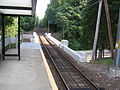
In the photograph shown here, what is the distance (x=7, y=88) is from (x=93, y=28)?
14.0 meters

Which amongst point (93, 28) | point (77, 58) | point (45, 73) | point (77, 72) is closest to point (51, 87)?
point (45, 73)

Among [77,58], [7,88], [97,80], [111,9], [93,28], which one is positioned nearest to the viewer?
[7,88]

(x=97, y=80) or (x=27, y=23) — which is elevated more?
(x=27, y=23)

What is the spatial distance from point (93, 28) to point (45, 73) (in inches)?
461

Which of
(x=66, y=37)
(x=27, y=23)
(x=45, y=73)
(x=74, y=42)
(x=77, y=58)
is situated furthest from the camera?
(x=27, y=23)

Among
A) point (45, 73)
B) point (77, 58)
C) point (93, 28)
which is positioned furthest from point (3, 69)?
point (93, 28)

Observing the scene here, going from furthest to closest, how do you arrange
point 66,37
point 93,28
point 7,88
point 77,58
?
point 66,37
point 93,28
point 77,58
point 7,88

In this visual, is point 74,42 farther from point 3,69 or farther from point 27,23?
point 27,23

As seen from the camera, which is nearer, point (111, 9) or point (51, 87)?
point (51, 87)

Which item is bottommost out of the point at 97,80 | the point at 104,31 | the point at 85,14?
the point at 97,80

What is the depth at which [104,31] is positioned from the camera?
16.5m

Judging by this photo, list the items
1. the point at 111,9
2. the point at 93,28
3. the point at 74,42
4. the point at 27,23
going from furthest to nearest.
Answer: the point at 27,23
the point at 74,42
the point at 93,28
the point at 111,9

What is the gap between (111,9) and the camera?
51.8 ft

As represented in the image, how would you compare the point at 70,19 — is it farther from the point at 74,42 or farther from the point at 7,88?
the point at 7,88
